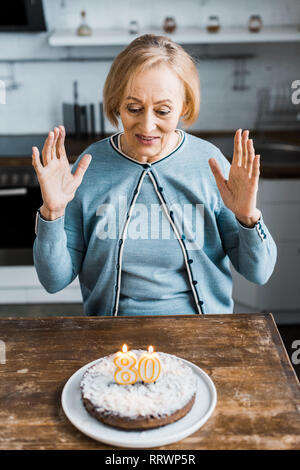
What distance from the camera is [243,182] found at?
1.36 m

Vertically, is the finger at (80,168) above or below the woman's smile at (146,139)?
below

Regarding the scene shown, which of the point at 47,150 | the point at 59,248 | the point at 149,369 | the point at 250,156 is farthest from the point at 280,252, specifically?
the point at 149,369

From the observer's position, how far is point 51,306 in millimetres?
3199

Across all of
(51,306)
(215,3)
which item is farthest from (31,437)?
(215,3)

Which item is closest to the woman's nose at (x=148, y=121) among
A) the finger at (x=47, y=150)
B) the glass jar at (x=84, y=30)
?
the finger at (x=47, y=150)

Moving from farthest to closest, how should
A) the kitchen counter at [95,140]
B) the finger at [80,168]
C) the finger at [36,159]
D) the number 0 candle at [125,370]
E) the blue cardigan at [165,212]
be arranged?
the kitchen counter at [95,140] → the blue cardigan at [165,212] → the finger at [80,168] → the finger at [36,159] → the number 0 candle at [125,370]

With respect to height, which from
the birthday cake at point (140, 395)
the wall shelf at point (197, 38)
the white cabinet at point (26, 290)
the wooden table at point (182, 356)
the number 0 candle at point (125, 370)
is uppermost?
the wall shelf at point (197, 38)

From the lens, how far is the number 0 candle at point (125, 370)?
105 cm

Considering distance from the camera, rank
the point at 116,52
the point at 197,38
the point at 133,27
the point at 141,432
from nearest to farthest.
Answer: the point at 141,432 → the point at 197,38 → the point at 133,27 → the point at 116,52

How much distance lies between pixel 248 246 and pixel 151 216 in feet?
1.04

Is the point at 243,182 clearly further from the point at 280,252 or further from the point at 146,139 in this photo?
the point at 280,252

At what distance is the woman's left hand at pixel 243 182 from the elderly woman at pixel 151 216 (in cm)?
Result: 7

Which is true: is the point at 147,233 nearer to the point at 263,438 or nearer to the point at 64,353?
the point at 64,353

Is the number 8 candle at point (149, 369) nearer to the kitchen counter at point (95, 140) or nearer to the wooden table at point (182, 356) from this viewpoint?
the wooden table at point (182, 356)
